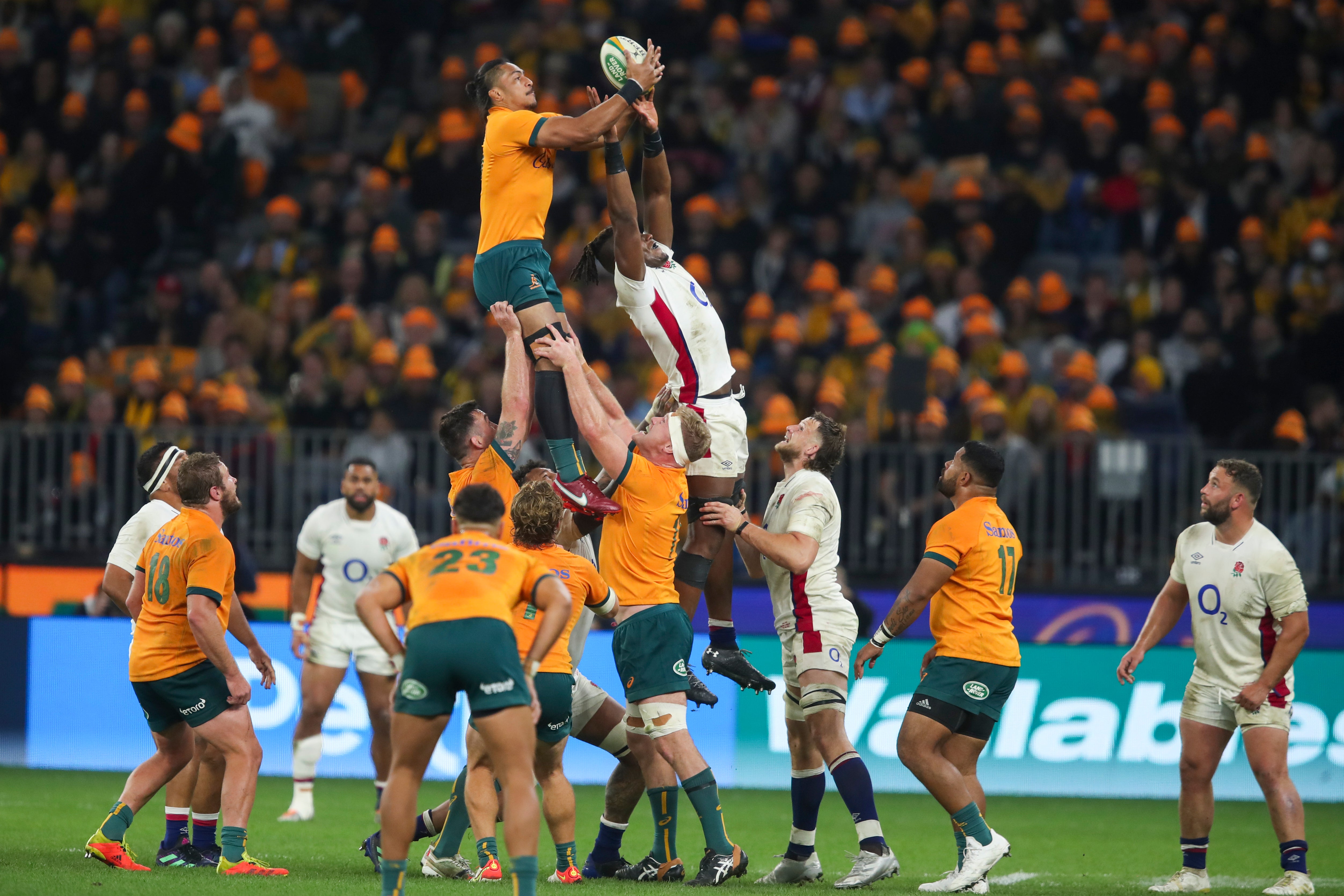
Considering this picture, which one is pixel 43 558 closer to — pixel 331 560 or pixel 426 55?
pixel 331 560

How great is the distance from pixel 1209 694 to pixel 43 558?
34.9ft

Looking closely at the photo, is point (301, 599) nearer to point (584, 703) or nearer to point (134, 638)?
point (134, 638)

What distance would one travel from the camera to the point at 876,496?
1455cm

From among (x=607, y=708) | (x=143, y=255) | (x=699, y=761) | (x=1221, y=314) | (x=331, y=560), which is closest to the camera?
(x=699, y=761)

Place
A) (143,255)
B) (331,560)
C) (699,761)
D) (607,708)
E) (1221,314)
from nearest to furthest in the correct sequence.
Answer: (699,761), (607,708), (331,560), (1221,314), (143,255)

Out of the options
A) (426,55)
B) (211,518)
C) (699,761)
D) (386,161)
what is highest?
(426,55)

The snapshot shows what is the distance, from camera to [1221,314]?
16.8 m

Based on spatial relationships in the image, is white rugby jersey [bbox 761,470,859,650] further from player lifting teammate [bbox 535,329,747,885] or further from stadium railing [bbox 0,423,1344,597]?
stadium railing [bbox 0,423,1344,597]

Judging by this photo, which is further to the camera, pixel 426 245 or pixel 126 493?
pixel 426 245

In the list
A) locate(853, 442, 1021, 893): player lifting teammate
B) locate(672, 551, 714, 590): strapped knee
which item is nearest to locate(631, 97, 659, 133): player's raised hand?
locate(672, 551, 714, 590): strapped knee

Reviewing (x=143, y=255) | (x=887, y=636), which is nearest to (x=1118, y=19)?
(x=143, y=255)

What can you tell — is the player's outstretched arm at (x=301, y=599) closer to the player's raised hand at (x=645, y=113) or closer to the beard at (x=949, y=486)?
the player's raised hand at (x=645, y=113)

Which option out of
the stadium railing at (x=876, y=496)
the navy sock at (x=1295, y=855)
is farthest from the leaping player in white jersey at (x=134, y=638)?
the navy sock at (x=1295, y=855)

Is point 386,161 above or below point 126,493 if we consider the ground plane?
above
